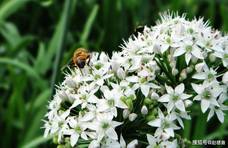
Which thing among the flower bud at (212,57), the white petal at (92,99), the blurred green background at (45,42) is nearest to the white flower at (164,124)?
the white petal at (92,99)

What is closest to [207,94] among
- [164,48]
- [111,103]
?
[164,48]

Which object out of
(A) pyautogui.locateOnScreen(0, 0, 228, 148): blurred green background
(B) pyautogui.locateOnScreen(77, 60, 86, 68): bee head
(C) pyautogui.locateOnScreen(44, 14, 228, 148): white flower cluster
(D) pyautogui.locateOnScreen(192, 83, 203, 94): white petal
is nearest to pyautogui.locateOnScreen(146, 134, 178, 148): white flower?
(C) pyautogui.locateOnScreen(44, 14, 228, 148): white flower cluster

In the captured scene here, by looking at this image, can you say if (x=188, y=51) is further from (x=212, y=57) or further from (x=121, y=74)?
(x=121, y=74)

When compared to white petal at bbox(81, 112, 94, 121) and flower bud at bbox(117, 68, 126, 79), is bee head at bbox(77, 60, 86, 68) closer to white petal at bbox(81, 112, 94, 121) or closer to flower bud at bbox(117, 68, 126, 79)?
flower bud at bbox(117, 68, 126, 79)

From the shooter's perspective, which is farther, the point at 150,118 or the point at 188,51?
the point at 188,51

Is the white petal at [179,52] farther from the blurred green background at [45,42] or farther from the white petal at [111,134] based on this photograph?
the blurred green background at [45,42]

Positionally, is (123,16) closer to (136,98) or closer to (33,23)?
(33,23)

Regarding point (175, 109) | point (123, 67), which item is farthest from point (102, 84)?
point (175, 109)
